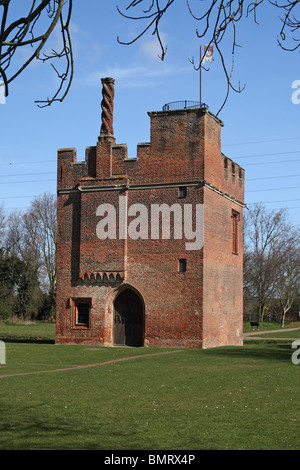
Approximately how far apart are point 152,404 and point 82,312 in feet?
63.6

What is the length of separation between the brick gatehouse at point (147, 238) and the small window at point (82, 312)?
51mm

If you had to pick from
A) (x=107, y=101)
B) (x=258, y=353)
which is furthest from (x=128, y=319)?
(x=107, y=101)

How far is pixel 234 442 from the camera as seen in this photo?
392 inches

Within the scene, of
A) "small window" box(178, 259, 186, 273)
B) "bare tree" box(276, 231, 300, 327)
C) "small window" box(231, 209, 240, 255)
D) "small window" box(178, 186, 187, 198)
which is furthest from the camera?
"bare tree" box(276, 231, 300, 327)

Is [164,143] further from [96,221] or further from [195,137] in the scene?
[96,221]

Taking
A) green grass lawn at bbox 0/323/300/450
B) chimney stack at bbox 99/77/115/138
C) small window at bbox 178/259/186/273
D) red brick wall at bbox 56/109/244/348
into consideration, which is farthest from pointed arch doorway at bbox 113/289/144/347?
chimney stack at bbox 99/77/115/138

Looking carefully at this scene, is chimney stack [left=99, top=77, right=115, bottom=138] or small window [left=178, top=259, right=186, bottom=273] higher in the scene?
chimney stack [left=99, top=77, right=115, bottom=138]

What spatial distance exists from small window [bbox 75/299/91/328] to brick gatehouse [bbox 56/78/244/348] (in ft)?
0.17

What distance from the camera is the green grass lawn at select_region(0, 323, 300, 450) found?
33.4 ft

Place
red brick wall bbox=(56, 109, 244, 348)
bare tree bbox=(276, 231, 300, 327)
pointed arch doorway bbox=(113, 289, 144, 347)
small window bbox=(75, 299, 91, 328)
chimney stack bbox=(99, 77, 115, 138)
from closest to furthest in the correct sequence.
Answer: red brick wall bbox=(56, 109, 244, 348)
pointed arch doorway bbox=(113, 289, 144, 347)
small window bbox=(75, 299, 91, 328)
chimney stack bbox=(99, 77, 115, 138)
bare tree bbox=(276, 231, 300, 327)

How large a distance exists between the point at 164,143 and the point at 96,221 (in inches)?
204

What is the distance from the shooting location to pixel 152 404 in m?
13.9

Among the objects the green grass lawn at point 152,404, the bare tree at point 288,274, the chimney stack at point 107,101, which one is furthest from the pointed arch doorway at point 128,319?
the bare tree at point 288,274

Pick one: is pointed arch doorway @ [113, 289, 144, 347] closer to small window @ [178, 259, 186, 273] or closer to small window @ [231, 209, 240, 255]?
small window @ [178, 259, 186, 273]
